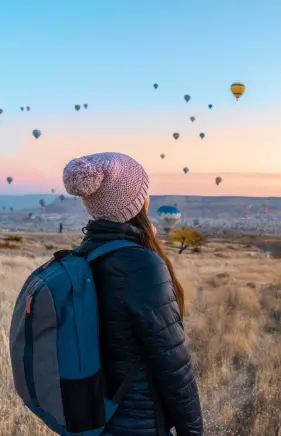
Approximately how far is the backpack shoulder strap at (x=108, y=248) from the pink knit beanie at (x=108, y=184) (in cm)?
19

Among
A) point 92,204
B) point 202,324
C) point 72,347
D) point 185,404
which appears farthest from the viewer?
point 202,324

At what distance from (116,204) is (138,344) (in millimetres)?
601

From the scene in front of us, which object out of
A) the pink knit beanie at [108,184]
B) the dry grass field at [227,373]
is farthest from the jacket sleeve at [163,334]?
the dry grass field at [227,373]

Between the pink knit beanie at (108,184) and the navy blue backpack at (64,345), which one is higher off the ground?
the pink knit beanie at (108,184)

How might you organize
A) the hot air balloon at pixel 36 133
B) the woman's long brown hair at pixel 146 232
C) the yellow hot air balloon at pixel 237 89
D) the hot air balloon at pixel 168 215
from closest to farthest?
the woman's long brown hair at pixel 146 232 → the yellow hot air balloon at pixel 237 89 → the hot air balloon at pixel 168 215 → the hot air balloon at pixel 36 133

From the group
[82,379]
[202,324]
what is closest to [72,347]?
[82,379]

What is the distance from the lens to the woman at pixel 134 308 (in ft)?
6.64

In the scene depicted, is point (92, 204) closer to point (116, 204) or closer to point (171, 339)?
point (116, 204)

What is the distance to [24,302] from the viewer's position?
2.06m

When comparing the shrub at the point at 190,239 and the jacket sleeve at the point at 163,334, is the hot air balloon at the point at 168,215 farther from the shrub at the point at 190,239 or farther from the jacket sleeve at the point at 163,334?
the jacket sleeve at the point at 163,334

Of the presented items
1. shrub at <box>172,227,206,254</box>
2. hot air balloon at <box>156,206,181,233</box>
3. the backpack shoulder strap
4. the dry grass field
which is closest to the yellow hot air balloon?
hot air balloon at <box>156,206,181,233</box>

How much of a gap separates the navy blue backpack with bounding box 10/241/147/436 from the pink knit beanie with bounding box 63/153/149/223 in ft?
0.70

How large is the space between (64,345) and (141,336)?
12.2 inches

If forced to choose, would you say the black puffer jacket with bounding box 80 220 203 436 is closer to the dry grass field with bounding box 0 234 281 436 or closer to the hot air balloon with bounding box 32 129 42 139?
the dry grass field with bounding box 0 234 281 436
